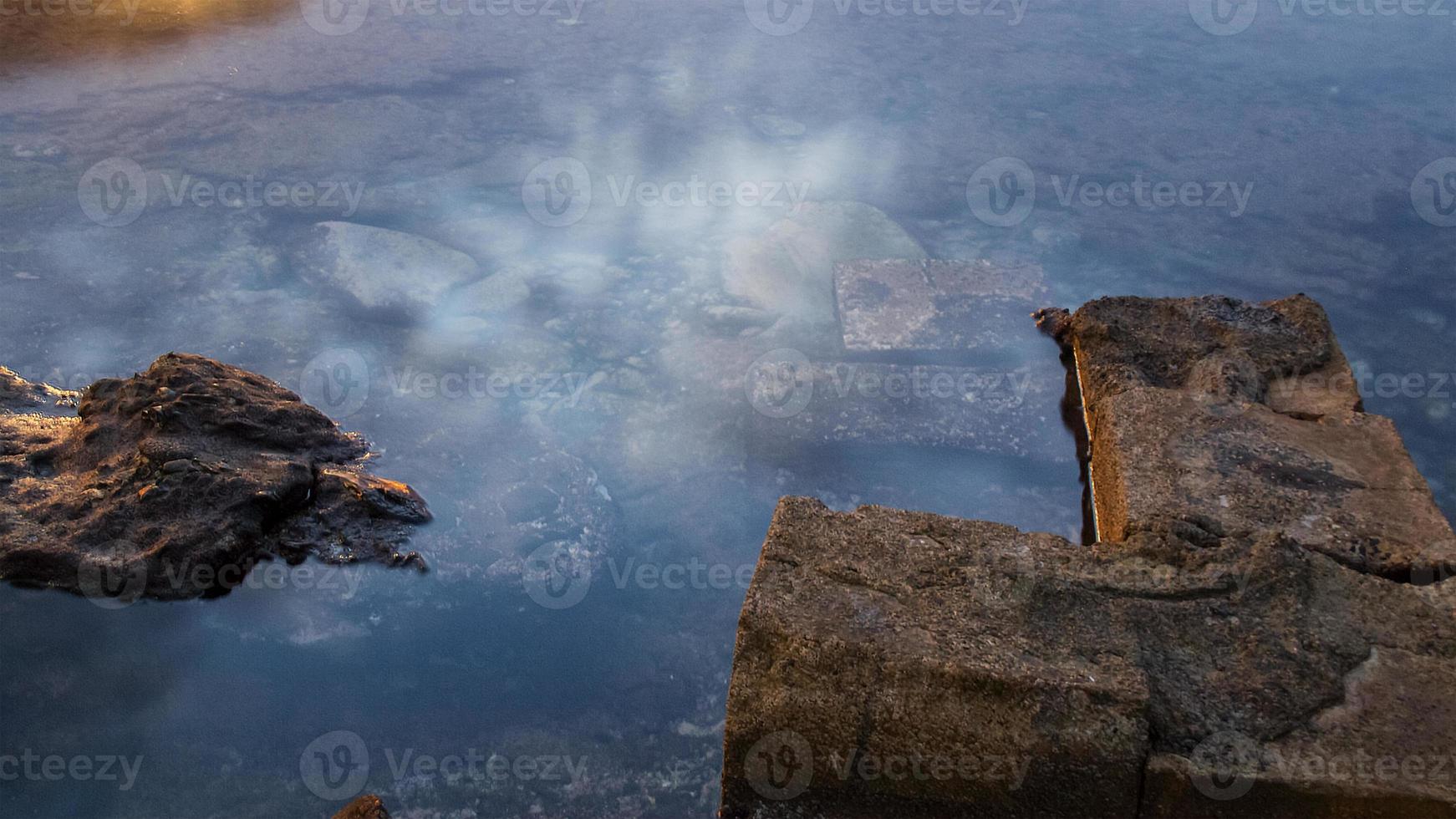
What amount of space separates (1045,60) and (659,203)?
359cm

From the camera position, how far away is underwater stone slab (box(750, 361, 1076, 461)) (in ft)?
13.8

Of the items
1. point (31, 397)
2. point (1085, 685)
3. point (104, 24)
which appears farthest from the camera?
point (104, 24)

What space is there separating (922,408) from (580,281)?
5.49 ft

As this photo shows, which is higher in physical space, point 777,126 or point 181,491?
point 777,126

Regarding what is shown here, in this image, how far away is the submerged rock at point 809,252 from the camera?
4.93 metres

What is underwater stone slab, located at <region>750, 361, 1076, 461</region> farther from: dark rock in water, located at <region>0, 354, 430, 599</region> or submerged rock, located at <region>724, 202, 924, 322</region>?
dark rock in water, located at <region>0, 354, 430, 599</region>

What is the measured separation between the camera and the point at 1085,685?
8.18 ft

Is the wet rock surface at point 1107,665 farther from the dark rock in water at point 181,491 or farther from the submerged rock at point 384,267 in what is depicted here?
the submerged rock at point 384,267

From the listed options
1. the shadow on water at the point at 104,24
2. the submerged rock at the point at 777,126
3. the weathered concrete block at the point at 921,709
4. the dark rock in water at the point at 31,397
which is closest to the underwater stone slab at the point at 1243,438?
the weathered concrete block at the point at 921,709

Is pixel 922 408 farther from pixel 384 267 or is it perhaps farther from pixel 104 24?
pixel 104 24

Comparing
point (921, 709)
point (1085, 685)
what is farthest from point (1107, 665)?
point (921, 709)

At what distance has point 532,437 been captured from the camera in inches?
162

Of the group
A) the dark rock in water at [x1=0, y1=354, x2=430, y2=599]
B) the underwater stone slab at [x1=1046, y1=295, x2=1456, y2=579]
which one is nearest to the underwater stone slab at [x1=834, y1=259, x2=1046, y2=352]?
the underwater stone slab at [x1=1046, y1=295, x2=1456, y2=579]

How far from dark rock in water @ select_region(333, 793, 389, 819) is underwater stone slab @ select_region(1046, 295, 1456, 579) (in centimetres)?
223
